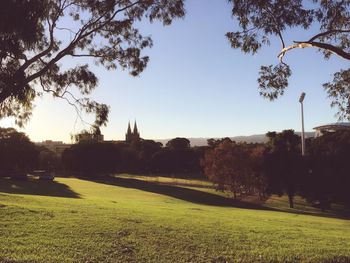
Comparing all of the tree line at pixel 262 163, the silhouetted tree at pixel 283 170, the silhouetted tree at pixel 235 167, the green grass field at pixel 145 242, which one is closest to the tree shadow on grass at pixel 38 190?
the tree line at pixel 262 163

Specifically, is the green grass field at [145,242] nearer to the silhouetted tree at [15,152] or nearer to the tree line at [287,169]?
the tree line at [287,169]

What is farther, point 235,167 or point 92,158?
point 92,158

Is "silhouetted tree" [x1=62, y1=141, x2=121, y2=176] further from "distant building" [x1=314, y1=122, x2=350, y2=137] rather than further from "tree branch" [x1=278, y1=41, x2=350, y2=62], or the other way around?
"tree branch" [x1=278, y1=41, x2=350, y2=62]

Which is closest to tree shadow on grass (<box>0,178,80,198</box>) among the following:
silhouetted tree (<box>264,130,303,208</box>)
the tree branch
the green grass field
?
silhouetted tree (<box>264,130,303,208</box>)

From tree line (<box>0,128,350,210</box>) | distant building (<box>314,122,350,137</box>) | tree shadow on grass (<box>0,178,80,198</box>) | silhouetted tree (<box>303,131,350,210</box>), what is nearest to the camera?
distant building (<box>314,122,350,137</box>)

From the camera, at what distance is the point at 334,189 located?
53.1m

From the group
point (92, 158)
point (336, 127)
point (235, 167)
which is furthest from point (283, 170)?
point (92, 158)

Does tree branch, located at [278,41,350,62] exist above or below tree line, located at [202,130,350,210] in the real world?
above

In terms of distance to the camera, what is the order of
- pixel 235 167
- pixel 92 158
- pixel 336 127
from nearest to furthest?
1. pixel 336 127
2. pixel 235 167
3. pixel 92 158

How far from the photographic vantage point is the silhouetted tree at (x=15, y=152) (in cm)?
8300

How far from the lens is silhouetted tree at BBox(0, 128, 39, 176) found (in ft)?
272

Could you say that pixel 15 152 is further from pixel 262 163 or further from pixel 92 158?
pixel 262 163

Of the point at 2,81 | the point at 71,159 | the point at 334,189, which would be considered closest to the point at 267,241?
the point at 2,81

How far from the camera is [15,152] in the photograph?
276 feet
